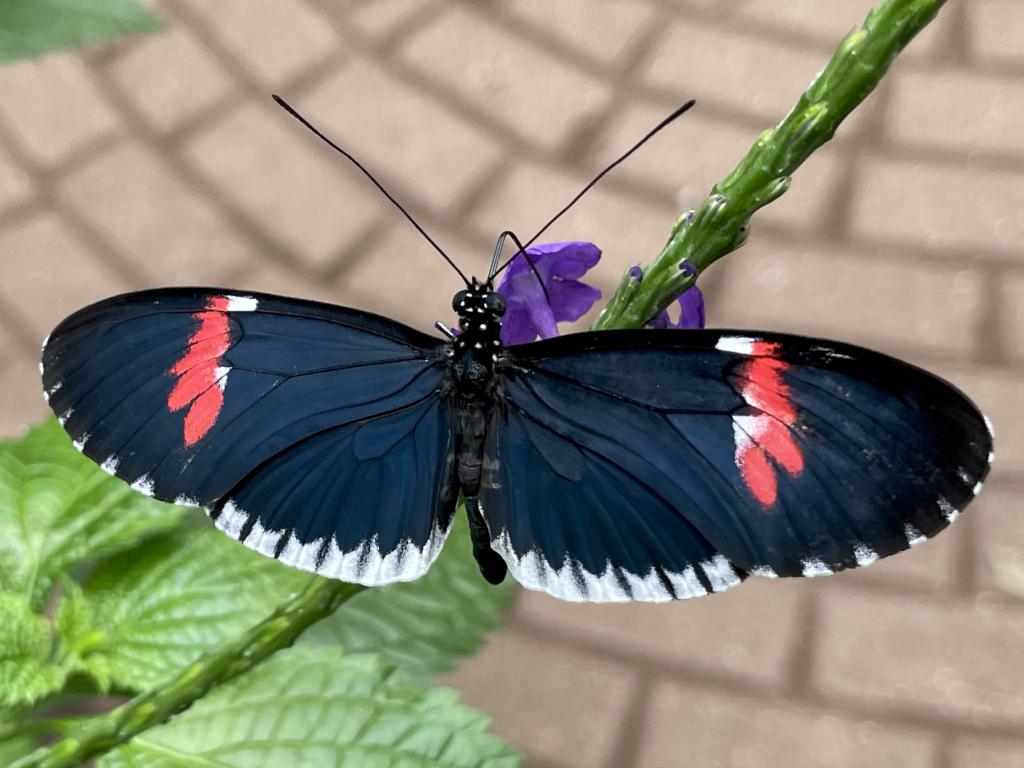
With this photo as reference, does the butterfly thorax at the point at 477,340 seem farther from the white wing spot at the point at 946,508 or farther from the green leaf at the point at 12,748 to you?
the green leaf at the point at 12,748

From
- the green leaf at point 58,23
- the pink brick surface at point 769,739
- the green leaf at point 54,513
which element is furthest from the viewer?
the pink brick surface at point 769,739

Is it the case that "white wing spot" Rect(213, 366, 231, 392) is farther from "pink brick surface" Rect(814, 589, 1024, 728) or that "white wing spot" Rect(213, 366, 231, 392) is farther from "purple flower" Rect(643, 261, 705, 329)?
"pink brick surface" Rect(814, 589, 1024, 728)

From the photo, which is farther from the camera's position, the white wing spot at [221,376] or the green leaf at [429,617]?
the green leaf at [429,617]

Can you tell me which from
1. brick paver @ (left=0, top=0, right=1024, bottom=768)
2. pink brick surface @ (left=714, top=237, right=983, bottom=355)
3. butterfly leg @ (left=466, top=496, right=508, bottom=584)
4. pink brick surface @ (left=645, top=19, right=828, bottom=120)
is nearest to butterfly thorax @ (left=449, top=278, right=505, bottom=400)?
butterfly leg @ (left=466, top=496, right=508, bottom=584)

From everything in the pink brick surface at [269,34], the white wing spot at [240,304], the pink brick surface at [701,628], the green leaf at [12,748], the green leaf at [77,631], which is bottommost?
the green leaf at [12,748]

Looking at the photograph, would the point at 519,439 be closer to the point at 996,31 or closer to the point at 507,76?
the point at 507,76

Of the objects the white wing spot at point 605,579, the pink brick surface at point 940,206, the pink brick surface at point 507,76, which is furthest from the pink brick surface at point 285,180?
the white wing spot at point 605,579
